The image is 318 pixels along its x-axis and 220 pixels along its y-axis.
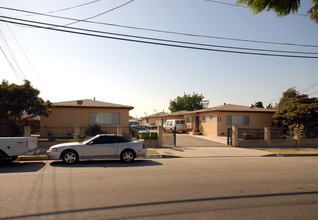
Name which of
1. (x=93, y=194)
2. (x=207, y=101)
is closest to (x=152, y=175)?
(x=93, y=194)

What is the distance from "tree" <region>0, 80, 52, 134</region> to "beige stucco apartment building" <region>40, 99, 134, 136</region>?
3988 millimetres

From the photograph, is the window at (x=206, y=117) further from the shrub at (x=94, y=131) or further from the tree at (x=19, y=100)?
the tree at (x=19, y=100)

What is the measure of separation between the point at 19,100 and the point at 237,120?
21.2 metres

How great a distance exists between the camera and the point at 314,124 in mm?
18891

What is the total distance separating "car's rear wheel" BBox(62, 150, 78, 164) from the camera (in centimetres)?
959

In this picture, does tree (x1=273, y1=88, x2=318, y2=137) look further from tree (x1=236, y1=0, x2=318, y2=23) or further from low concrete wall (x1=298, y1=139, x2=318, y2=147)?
tree (x1=236, y1=0, x2=318, y2=23)

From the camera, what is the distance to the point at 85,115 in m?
20.7

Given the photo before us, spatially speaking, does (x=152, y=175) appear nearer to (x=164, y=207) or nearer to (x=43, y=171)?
(x=164, y=207)

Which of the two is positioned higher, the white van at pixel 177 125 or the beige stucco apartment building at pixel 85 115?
the beige stucco apartment building at pixel 85 115

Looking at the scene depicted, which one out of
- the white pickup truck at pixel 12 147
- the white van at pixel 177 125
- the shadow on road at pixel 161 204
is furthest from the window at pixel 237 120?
the white pickup truck at pixel 12 147

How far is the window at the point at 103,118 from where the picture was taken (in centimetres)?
2088

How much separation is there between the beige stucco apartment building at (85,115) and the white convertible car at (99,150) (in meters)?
10.7

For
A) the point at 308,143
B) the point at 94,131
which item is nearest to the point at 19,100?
the point at 94,131

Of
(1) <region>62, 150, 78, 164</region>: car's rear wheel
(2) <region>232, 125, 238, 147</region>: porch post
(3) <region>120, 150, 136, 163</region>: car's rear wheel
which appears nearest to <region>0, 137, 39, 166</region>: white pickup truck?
(1) <region>62, 150, 78, 164</region>: car's rear wheel
